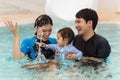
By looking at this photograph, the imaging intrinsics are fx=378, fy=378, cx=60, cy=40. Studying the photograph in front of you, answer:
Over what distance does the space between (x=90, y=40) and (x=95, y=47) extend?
0.26ft

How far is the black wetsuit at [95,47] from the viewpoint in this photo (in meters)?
3.38

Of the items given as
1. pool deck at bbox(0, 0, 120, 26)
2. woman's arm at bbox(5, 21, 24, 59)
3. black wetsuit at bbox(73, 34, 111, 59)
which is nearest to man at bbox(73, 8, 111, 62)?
black wetsuit at bbox(73, 34, 111, 59)

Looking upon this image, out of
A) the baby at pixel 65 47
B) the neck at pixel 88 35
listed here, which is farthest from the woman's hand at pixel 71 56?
the neck at pixel 88 35

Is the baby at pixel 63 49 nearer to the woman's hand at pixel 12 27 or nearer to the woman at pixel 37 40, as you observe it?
the woman at pixel 37 40

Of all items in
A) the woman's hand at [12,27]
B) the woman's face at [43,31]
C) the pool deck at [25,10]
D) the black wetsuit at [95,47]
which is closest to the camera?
the woman's hand at [12,27]

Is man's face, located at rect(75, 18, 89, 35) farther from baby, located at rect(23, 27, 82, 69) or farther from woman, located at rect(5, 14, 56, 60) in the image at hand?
woman, located at rect(5, 14, 56, 60)

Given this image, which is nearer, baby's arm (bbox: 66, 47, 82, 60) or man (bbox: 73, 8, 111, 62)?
baby's arm (bbox: 66, 47, 82, 60)

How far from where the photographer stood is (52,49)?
11.0ft

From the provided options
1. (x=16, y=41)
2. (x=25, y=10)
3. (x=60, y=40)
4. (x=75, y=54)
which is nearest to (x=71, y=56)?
(x=75, y=54)

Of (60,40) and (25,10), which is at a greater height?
(60,40)

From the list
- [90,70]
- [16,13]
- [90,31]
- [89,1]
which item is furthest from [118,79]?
[16,13]

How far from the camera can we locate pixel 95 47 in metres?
3.40

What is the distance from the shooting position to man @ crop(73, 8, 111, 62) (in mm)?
3389

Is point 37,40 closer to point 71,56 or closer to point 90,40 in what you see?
point 71,56
